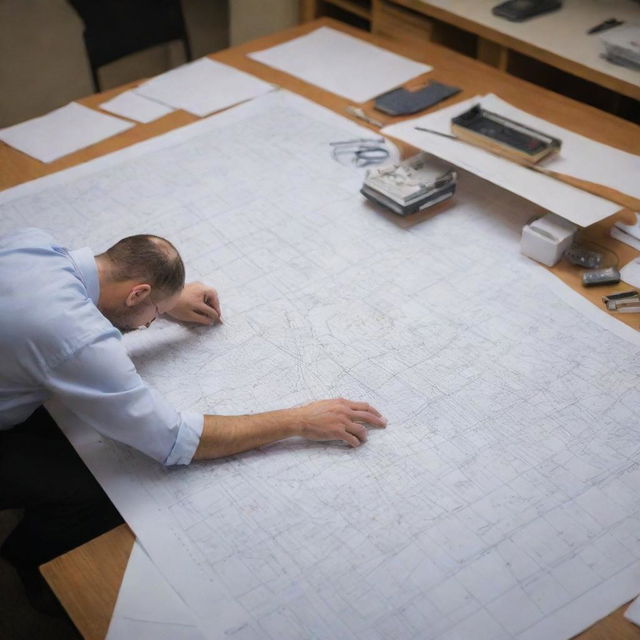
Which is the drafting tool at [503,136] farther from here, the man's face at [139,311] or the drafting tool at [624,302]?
the man's face at [139,311]

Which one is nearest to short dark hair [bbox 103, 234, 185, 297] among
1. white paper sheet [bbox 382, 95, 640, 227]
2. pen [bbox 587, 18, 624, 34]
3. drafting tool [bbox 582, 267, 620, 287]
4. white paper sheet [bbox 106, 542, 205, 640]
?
white paper sheet [bbox 106, 542, 205, 640]

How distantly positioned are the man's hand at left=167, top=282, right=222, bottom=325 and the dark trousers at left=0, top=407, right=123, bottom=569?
0.30 m

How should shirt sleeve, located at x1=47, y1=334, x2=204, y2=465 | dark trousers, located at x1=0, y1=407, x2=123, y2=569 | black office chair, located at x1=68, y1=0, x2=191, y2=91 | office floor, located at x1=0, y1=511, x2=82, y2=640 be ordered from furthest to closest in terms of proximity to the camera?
black office chair, located at x1=68, y1=0, x2=191, y2=91
office floor, located at x1=0, y1=511, x2=82, y2=640
dark trousers, located at x1=0, y1=407, x2=123, y2=569
shirt sleeve, located at x1=47, y1=334, x2=204, y2=465

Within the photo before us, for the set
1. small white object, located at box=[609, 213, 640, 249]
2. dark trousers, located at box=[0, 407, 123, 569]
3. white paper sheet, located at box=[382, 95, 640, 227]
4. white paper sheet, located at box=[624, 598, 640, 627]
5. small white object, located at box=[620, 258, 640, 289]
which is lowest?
dark trousers, located at box=[0, 407, 123, 569]

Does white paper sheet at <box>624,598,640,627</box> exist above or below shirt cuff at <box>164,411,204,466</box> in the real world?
below

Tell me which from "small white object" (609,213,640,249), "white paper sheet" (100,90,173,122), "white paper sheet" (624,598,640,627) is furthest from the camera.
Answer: "white paper sheet" (100,90,173,122)

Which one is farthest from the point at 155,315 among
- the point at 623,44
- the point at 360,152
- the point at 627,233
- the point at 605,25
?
the point at 605,25

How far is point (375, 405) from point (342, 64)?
1244 mm

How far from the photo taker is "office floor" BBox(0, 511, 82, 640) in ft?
5.52

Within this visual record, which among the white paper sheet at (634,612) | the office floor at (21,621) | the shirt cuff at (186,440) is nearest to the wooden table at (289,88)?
the white paper sheet at (634,612)

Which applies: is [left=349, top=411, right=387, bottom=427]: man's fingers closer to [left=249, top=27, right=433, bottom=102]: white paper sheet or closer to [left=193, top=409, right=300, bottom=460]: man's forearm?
[left=193, top=409, right=300, bottom=460]: man's forearm

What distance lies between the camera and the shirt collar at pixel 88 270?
4.38 feet

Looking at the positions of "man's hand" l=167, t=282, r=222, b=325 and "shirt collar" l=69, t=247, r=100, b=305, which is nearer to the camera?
"shirt collar" l=69, t=247, r=100, b=305

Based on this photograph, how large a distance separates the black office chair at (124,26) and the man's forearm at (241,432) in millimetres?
1694
